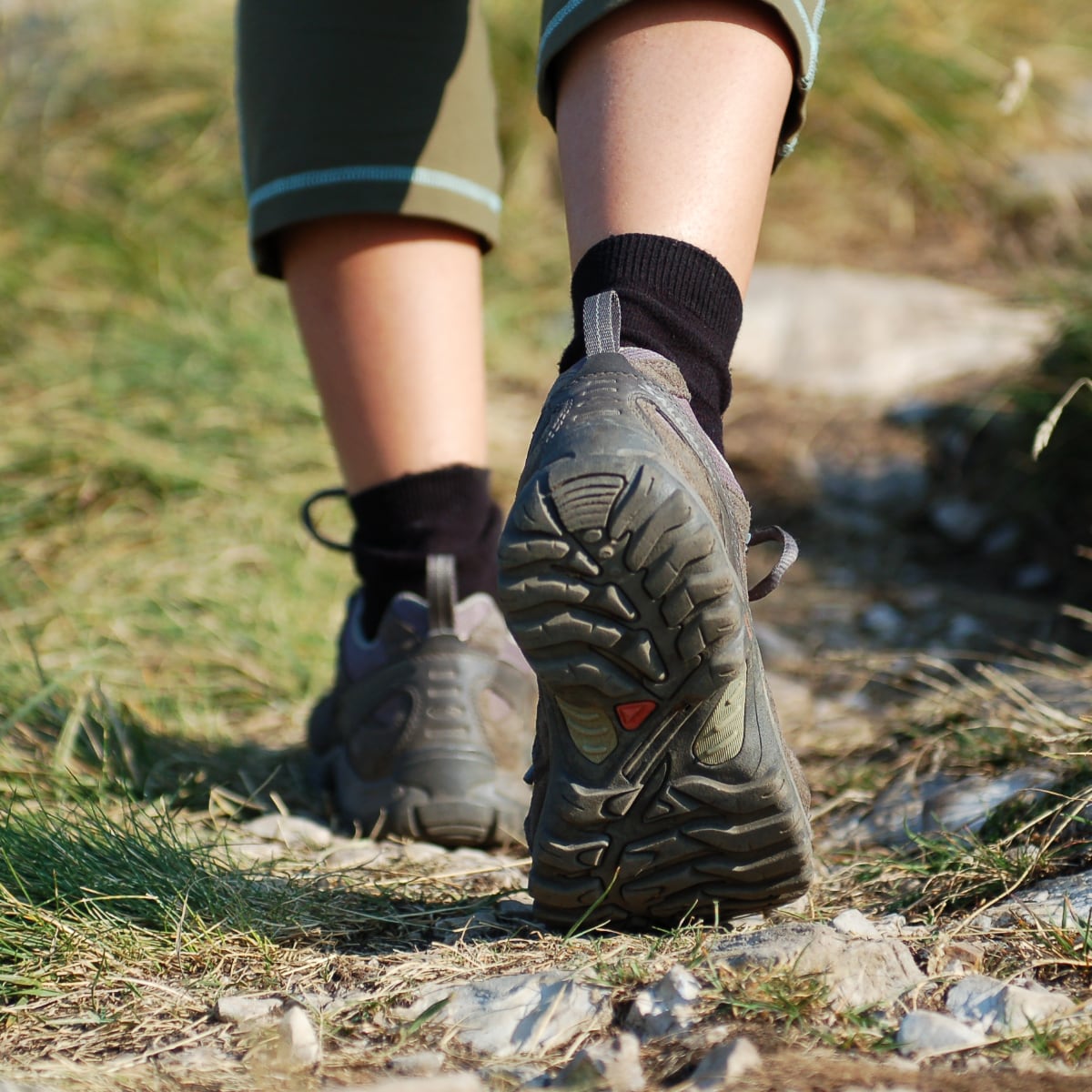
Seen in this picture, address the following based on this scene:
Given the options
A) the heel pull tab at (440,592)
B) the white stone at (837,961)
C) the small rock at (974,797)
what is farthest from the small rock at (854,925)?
the heel pull tab at (440,592)

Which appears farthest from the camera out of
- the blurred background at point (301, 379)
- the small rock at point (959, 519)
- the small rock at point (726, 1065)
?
the small rock at point (959, 519)

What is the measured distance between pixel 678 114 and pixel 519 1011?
2.36 ft

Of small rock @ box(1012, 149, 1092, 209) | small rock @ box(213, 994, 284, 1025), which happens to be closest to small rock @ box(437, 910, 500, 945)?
small rock @ box(213, 994, 284, 1025)

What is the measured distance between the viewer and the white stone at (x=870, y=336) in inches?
133

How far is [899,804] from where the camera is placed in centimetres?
145

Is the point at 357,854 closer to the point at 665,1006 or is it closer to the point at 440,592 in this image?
the point at 440,592

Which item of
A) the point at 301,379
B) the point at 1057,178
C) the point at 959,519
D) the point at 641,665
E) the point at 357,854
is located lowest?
the point at 357,854

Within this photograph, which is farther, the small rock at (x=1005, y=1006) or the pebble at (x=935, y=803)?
the pebble at (x=935, y=803)

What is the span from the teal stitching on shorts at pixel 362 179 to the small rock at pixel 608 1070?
0.99 meters

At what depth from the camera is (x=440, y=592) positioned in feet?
4.92

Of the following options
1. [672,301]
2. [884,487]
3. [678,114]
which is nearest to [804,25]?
[678,114]

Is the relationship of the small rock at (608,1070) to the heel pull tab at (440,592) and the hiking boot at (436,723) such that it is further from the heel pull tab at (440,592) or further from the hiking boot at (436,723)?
the heel pull tab at (440,592)

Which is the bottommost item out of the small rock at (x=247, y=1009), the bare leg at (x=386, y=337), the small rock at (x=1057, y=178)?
the small rock at (x=247, y=1009)

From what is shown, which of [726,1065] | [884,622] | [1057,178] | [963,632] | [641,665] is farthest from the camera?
[1057,178]
